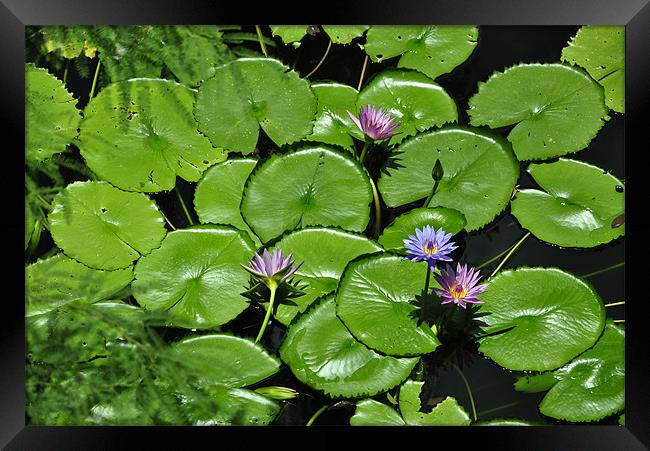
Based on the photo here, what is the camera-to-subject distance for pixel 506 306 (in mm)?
854

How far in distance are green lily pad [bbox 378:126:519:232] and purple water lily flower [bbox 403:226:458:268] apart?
83 mm

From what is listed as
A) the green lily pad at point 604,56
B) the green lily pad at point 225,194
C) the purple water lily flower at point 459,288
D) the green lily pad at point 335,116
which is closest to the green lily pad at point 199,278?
the green lily pad at point 225,194

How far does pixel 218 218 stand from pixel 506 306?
1.94 ft

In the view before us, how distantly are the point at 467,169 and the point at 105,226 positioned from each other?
74 cm

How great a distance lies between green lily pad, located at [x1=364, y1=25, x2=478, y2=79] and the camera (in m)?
0.87

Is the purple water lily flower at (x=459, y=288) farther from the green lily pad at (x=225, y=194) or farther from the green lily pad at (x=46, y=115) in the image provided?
the green lily pad at (x=46, y=115)

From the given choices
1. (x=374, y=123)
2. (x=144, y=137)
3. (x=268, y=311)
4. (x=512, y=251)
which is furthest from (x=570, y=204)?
(x=144, y=137)

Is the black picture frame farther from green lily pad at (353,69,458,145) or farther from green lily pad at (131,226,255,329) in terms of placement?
green lily pad at (131,226,255,329)

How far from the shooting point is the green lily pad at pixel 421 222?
86 cm

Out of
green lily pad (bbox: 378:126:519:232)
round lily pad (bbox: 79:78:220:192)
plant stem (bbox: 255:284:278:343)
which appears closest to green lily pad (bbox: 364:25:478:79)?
green lily pad (bbox: 378:126:519:232)

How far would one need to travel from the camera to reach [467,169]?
2.89 ft
